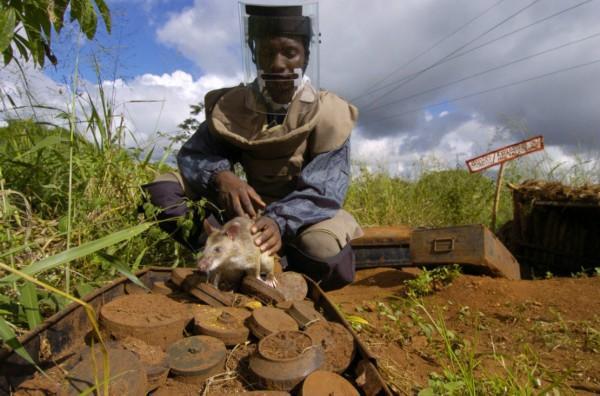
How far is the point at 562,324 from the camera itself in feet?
9.39

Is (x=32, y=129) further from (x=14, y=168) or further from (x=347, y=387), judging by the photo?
(x=347, y=387)

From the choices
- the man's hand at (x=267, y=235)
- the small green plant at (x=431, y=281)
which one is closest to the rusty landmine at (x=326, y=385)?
the man's hand at (x=267, y=235)

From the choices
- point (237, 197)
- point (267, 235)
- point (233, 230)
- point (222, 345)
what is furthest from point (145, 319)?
point (237, 197)

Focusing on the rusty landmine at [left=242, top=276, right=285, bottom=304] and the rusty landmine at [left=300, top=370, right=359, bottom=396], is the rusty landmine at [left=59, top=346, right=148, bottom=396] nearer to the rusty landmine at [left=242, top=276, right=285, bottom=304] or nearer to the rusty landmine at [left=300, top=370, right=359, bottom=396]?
the rusty landmine at [left=300, top=370, right=359, bottom=396]

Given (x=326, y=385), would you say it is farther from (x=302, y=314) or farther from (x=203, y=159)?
(x=203, y=159)

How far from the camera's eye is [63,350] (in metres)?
1.49

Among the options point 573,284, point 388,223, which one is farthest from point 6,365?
point 388,223

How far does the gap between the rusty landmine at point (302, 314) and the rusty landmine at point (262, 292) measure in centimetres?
13

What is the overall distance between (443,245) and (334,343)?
2890 mm

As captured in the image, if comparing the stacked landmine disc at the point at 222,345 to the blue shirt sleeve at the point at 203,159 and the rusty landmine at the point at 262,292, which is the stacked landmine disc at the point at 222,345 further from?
the blue shirt sleeve at the point at 203,159

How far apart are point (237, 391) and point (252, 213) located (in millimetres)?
1480

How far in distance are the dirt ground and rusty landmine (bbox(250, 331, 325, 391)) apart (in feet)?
1.52

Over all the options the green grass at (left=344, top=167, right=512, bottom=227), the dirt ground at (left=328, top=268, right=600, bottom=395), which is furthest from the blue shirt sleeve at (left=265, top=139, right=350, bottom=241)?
the green grass at (left=344, top=167, right=512, bottom=227)

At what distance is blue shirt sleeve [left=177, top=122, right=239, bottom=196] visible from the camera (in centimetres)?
306
